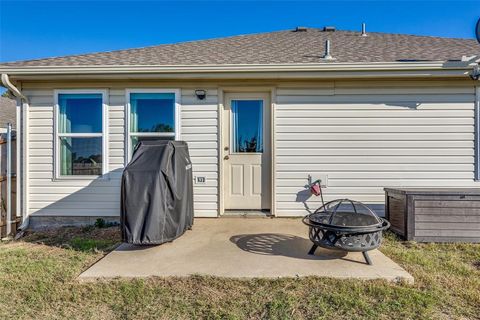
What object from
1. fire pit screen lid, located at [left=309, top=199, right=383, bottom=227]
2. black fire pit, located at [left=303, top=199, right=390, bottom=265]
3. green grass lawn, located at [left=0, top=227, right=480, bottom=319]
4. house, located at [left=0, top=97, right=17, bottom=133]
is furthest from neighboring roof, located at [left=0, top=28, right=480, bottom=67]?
house, located at [left=0, top=97, right=17, bottom=133]

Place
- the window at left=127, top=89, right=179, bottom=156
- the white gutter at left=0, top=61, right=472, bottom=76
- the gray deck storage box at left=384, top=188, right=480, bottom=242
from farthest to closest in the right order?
the window at left=127, top=89, right=179, bottom=156
the white gutter at left=0, top=61, right=472, bottom=76
the gray deck storage box at left=384, top=188, right=480, bottom=242

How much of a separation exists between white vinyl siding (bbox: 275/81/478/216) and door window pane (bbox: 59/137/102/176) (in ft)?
10.0

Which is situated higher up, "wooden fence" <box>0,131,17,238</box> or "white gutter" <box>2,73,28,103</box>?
"white gutter" <box>2,73,28,103</box>

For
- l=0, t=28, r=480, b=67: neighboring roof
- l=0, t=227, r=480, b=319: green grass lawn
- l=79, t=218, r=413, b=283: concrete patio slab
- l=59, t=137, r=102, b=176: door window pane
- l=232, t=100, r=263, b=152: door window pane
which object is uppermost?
l=0, t=28, r=480, b=67: neighboring roof

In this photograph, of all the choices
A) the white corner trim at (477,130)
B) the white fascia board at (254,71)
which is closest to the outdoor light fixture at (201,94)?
the white fascia board at (254,71)

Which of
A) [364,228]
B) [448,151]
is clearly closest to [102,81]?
[364,228]

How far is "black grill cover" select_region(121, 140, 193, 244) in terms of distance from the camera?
10.1 feet

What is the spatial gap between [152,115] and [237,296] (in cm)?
339

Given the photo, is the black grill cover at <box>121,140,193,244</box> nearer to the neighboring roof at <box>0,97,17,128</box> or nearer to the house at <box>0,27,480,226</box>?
the house at <box>0,27,480,226</box>

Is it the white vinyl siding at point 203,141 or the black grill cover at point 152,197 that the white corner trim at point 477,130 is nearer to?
the white vinyl siding at point 203,141

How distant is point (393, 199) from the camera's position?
163 inches

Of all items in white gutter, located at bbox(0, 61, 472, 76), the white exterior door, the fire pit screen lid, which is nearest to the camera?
the fire pit screen lid

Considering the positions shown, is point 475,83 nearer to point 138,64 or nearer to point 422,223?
point 422,223

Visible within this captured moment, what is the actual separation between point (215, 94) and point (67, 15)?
7345 mm
